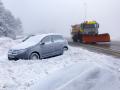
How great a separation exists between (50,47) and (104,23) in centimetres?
9256

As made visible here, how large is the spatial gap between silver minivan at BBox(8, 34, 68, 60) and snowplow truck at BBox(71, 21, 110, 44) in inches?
609

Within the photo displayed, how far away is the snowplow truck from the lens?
32.1 m

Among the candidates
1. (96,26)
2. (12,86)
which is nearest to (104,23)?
(96,26)

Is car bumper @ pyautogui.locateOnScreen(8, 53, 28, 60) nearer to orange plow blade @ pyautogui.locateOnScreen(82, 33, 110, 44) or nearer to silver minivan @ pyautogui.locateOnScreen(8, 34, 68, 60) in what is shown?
silver minivan @ pyautogui.locateOnScreen(8, 34, 68, 60)

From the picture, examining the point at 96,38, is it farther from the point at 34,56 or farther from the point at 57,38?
the point at 34,56

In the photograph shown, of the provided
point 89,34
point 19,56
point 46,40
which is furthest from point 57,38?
point 89,34

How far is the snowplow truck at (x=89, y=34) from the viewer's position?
32.1m

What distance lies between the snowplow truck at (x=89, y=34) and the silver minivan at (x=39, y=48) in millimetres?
15469

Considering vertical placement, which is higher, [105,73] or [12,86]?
[105,73]

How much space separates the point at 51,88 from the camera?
22.6 ft

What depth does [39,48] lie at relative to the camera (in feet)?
49.4

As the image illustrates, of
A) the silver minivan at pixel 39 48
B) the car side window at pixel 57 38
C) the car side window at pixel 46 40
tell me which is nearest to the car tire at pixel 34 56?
the silver minivan at pixel 39 48

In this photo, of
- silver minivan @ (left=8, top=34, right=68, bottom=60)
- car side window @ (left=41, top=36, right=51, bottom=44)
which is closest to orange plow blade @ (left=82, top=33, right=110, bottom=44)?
silver minivan @ (left=8, top=34, right=68, bottom=60)

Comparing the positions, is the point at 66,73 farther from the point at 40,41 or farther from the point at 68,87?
the point at 40,41
